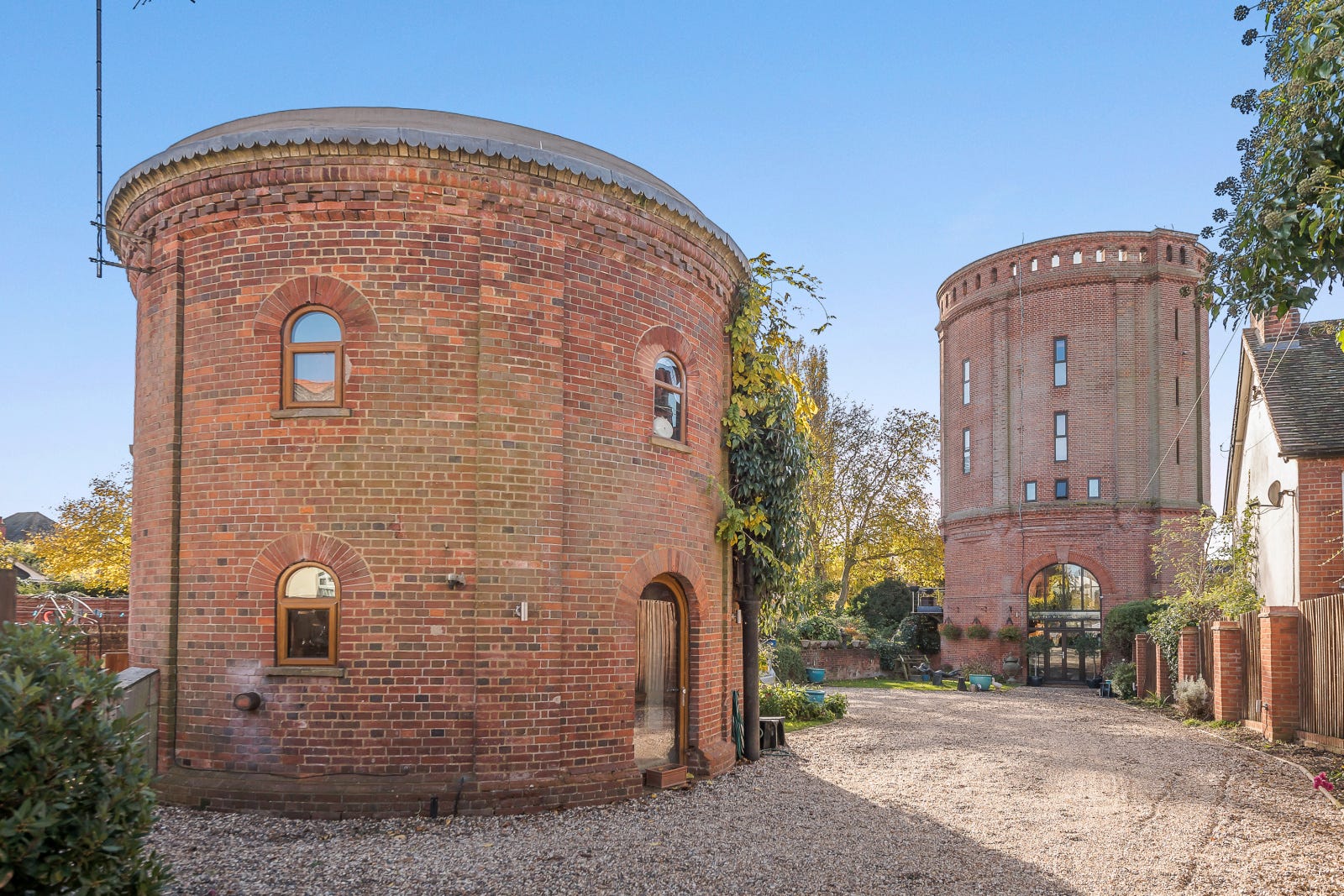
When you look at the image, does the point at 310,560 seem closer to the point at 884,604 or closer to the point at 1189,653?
the point at 1189,653

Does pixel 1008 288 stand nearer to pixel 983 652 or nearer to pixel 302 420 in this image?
pixel 983 652

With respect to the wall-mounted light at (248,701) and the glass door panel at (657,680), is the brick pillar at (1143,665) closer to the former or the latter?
the glass door panel at (657,680)

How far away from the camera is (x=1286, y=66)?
10336mm

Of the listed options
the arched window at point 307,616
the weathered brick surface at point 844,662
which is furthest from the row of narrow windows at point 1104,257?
the arched window at point 307,616

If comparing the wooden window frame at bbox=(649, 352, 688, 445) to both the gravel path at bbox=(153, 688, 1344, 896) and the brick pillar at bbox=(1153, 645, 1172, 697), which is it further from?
the brick pillar at bbox=(1153, 645, 1172, 697)

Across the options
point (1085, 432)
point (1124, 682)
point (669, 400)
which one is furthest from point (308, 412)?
point (1085, 432)

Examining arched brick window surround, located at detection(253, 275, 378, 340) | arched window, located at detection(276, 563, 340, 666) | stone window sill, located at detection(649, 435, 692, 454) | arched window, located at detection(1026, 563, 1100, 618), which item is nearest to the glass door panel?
stone window sill, located at detection(649, 435, 692, 454)

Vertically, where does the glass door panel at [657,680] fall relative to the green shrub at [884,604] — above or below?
above

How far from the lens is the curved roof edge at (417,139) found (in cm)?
994

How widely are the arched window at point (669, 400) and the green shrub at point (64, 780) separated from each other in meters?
7.03

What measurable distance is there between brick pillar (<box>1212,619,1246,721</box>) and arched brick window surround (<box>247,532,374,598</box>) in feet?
51.7

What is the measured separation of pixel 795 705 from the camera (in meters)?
18.5

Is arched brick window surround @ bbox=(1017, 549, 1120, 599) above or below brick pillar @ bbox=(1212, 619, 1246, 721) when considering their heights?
above

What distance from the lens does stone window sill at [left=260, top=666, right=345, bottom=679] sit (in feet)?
31.7
